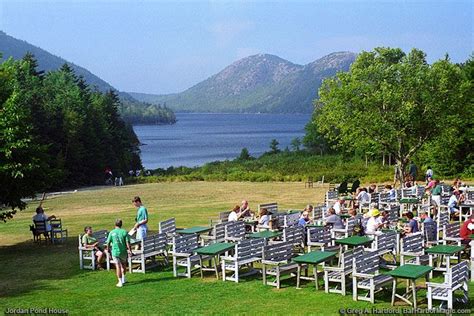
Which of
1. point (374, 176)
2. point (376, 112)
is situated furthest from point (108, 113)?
point (376, 112)

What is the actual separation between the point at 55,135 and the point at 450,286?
6203 cm

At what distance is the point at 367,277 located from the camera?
12.6m

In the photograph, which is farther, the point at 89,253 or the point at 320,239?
the point at 89,253

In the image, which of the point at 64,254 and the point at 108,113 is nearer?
the point at 64,254

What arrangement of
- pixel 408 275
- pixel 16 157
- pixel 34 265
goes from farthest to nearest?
pixel 16 157 < pixel 34 265 < pixel 408 275

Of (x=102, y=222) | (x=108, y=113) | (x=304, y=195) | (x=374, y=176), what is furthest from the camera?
(x=108, y=113)

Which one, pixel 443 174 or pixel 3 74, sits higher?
pixel 3 74

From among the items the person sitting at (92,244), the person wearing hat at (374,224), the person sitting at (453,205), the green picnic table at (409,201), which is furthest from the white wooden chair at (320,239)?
the green picnic table at (409,201)

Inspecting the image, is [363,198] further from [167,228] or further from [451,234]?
[167,228]

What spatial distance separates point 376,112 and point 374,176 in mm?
11585

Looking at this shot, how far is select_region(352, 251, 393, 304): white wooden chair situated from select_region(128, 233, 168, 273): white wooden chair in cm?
587

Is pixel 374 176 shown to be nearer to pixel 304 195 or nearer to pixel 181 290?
pixel 304 195

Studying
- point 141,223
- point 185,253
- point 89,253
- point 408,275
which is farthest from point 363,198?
point 408,275

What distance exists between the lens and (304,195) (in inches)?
1415
